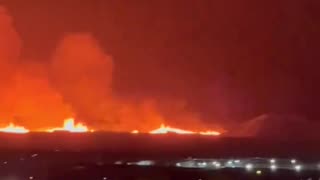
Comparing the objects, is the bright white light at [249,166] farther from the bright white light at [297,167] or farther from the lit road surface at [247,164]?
the bright white light at [297,167]

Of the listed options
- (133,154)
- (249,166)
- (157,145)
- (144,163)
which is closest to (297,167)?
(249,166)

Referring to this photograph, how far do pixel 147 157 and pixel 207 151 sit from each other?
988cm

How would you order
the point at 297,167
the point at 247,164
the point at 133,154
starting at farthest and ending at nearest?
the point at 133,154
the point at 247,164
the point at 297,167

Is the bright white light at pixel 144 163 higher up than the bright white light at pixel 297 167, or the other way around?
the bright white light at pixel 144 163

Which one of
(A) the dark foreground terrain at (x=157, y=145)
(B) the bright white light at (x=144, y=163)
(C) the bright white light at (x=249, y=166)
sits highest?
(A) the dark foreground terrain at (x=157, y=145)

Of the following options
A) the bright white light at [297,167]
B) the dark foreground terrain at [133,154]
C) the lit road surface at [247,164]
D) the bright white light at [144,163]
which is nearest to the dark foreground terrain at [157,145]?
the dark foreground terrain at [133,154]

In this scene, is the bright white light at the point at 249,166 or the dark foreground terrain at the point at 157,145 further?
the dark foreground terrain at the point at 157,145

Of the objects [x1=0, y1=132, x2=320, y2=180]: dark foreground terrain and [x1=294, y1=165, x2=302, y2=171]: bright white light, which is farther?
[x1=294, y1=165, x2=302, y2=171]: bright white light

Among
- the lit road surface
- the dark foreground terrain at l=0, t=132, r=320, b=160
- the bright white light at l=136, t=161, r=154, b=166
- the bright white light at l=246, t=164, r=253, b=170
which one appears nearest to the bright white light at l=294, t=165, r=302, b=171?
the lit road surface

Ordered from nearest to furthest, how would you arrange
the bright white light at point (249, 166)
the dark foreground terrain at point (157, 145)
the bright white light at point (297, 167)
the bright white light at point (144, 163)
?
the bright white light at point (249, 166) → the bright white light at point (297, 167) → the bright white light at point (144, 163) → the dark foreground terrain at point (157, 145)

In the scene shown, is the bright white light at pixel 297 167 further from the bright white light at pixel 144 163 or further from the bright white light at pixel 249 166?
the bright white light at pixel 144 163

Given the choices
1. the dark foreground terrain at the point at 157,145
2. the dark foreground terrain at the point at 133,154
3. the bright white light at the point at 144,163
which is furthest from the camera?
the dark foreground terrain at the point at 157,145

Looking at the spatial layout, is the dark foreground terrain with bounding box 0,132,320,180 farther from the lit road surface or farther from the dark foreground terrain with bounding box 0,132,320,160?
the lit road surface

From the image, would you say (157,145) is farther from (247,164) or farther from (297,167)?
(297,167)
